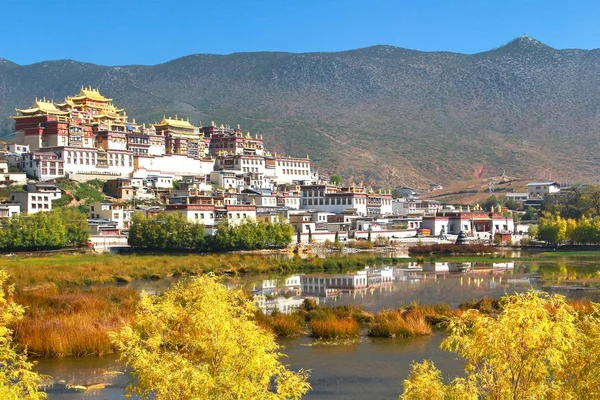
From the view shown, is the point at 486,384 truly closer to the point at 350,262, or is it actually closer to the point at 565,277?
the point at 565,277

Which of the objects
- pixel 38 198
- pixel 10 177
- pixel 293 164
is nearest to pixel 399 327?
pixel 38 198

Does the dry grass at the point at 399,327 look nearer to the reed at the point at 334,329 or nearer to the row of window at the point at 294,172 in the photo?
the reed at the point at 334,329

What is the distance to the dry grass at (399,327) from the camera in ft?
86.1

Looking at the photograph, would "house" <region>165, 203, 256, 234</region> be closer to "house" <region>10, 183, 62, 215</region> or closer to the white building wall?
"house" <region>10, 183, 62, 215</region>

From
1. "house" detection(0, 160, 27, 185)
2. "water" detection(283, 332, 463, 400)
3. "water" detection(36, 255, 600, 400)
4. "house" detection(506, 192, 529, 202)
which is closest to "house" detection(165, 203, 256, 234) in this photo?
"house" detection(0, 160, 27, 185)

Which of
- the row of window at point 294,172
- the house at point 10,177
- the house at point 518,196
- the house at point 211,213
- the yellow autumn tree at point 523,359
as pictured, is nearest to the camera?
the yellow autumn tree at point 523,359

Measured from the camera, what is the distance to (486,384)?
41.3 ft

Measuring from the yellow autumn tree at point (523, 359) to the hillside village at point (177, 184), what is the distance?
5344 centimetres

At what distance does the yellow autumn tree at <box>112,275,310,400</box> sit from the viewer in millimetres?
12922

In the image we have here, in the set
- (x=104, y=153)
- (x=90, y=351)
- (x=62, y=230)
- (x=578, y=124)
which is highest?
(x=578, y=124)

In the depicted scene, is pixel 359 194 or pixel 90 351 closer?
pixel 90 351

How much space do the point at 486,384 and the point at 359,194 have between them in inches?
3165

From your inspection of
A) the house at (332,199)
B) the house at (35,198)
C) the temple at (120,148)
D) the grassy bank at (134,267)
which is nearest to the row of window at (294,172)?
the temple at (120,148)

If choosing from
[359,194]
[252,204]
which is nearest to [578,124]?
[359,194]
